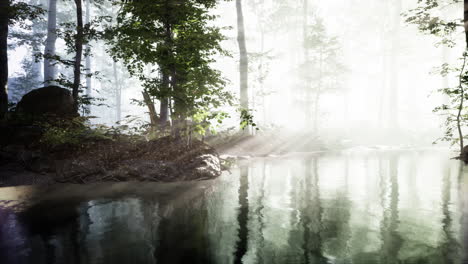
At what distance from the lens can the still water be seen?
4.36 metres

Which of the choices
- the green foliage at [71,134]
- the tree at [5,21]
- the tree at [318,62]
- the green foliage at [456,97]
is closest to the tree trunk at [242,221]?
the green foliage at [71,134]

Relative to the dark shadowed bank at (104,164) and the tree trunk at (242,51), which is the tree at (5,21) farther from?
the tree trunk at (242,51)

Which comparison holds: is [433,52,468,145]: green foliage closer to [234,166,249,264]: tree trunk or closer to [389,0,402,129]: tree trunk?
[234,166,249,264]: tree trunk

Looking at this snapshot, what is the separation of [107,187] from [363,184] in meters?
8.69

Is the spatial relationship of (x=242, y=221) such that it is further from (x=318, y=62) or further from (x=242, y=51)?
(x=318, y=62)

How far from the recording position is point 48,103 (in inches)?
535

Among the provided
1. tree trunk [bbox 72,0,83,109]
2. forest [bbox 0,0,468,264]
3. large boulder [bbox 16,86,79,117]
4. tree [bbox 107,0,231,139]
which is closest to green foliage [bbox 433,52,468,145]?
forest [bbox 0,0,468,264]

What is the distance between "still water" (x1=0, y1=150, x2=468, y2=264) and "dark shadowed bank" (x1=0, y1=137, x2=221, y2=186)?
89 centimetres

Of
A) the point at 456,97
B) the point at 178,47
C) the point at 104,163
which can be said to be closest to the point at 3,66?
the point at 104,163

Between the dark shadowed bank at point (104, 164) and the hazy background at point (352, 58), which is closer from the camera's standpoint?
the dark shadowed bank at point (104, 164)

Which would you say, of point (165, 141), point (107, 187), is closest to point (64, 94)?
point (165, 141)

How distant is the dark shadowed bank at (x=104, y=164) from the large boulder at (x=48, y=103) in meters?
2.44

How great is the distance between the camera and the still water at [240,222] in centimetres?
436

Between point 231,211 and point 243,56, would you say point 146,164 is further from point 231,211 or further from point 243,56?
point 243,56
